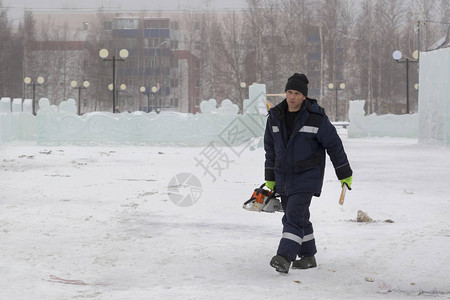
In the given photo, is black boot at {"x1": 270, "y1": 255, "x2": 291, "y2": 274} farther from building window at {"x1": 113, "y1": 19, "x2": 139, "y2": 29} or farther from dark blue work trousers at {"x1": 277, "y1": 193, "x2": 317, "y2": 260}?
building window at {"x1": 113, "y1": 19, "x2": 139, "y2": 29}

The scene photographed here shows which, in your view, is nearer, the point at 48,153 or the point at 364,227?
the point at 364,227

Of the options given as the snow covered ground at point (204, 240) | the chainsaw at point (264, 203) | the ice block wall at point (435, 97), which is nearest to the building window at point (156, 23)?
the ice block wall at point (435, 97)

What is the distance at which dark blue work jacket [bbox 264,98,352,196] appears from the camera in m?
4.61

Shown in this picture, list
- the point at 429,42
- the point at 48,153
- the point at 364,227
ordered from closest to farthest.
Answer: the point at 364,227, the point at 48,153, the point at 429,42

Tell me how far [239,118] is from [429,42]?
26.7 metres

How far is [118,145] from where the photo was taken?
68.4 ft

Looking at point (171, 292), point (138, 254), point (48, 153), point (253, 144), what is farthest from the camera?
point (253, 144)

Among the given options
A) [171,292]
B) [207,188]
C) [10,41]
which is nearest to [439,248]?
[171,292]

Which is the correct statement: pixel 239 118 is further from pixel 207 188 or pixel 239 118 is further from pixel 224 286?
pixel 224 286

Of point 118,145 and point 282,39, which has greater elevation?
point 282,39

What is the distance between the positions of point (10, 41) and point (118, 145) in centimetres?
3696

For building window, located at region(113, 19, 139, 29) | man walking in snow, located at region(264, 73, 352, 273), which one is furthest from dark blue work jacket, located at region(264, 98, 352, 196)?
building window, located at region(113, 19, 139, 29)

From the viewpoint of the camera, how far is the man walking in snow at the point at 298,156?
4609 mm

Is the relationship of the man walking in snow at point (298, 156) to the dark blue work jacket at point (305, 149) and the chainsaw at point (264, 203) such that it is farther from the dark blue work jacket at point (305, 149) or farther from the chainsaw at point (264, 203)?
the chainsaw at point (264, 203)
